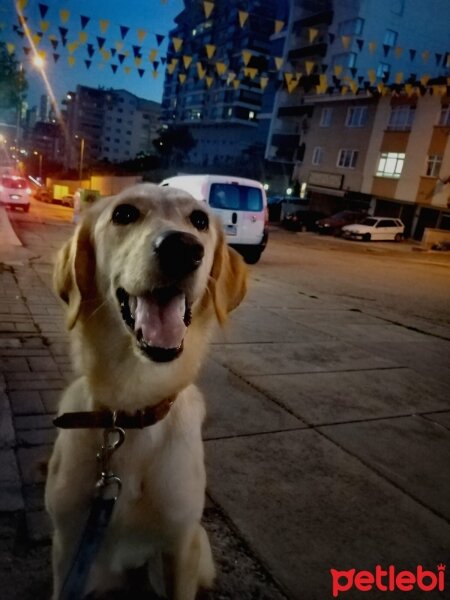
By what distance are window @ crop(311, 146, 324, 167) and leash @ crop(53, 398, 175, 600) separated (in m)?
44.2

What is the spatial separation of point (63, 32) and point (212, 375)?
56.4 ft

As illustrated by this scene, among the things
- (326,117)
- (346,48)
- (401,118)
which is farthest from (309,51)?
(401,118)

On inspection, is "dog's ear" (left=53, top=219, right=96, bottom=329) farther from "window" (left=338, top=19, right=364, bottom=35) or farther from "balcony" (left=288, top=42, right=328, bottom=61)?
"balcony" (left=288, top=42, right=328, bottom=61)

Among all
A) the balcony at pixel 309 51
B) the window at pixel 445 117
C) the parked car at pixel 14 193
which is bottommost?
the parked car at pixel 14 193

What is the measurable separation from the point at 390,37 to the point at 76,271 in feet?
184

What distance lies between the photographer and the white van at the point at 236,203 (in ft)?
40.9

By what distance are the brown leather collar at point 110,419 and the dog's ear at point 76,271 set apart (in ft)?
1.50

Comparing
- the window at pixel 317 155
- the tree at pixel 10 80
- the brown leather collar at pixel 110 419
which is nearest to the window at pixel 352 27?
the window at pixel 317 155

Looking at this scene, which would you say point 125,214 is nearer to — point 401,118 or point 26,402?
point 26,402

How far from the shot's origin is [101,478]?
188 cm

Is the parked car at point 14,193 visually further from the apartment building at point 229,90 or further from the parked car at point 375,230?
the apartment building at point 229,90

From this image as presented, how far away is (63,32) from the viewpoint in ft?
53.7

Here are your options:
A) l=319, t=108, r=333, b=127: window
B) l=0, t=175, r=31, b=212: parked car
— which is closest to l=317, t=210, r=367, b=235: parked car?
l=319, t=108, r=333, b=127: window

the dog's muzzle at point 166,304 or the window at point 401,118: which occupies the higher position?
the window at point 401,118
